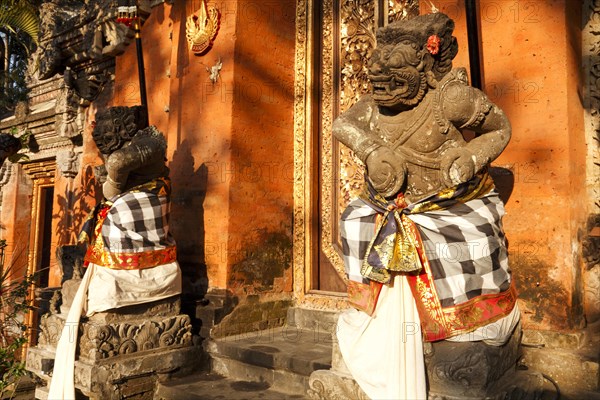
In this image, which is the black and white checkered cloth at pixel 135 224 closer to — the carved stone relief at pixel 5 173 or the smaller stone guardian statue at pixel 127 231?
the smaller stone guardian statue at pixel 127 231

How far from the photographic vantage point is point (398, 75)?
9.00 ft

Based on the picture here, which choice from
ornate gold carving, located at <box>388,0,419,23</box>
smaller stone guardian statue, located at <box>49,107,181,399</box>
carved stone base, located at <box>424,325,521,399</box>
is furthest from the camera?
ornate gold carving, located at <box>388,0,419,23</box>

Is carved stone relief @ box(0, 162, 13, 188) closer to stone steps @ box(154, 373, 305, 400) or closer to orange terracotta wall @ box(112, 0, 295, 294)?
orange terracotta wall @ box(112, 0, 295, 294)

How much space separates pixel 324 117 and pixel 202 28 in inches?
62.6

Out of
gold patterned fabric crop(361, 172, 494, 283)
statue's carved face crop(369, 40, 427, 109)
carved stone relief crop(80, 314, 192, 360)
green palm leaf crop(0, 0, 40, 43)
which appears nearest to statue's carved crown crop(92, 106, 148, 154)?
carved stone relief crop(80, 314, 192, 360)

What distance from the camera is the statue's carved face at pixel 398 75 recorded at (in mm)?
2734

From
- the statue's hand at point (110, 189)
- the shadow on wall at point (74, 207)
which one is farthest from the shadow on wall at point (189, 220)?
the shadow on wall at point (74, 207)

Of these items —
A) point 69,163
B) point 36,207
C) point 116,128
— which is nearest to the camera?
point 116,128

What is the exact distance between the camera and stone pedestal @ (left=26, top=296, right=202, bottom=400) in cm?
384

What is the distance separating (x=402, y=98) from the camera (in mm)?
2795

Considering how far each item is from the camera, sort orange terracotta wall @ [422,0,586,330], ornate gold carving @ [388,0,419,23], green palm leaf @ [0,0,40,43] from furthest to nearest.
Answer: green palm leaf @ [0,0,40,43]
ornate gold carving @ [388,0,419,23]
orange terracotta wall @ [422,0,586,330]

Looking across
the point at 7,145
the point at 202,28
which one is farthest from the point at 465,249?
the point at 7,145

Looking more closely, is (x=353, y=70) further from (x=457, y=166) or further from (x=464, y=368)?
(x=464, y=368)

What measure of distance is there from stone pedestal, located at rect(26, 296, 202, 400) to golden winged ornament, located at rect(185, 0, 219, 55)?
263 centimetres
